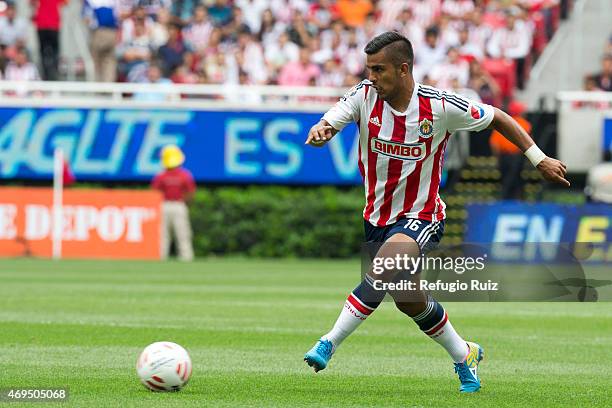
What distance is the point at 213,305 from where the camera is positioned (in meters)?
16.6

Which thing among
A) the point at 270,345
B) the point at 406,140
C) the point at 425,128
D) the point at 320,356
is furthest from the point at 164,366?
the point at 270,345

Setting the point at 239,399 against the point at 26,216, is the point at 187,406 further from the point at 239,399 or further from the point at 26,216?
the point at 26,216

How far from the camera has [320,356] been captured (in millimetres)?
8945

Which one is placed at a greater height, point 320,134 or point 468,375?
point 320,134

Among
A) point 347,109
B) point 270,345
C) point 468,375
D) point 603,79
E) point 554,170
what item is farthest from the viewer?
point 603,79

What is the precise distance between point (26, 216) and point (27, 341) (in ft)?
52.2

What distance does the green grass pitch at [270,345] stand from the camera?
8953mm

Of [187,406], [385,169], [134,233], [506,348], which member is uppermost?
[385,169]

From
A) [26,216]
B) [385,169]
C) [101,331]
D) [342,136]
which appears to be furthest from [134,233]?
[385,169]

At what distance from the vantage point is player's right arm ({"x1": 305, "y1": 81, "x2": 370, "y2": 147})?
865 cm

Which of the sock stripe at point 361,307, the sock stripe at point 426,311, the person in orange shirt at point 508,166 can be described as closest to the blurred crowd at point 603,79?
the person in orange shirt at point 508,166

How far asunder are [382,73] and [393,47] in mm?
182

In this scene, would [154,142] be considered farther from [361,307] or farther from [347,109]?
[361,307]

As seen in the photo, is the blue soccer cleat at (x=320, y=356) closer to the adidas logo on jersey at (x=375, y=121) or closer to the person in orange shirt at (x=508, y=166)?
the adidas logo on jersey at (x=375, y=121)
